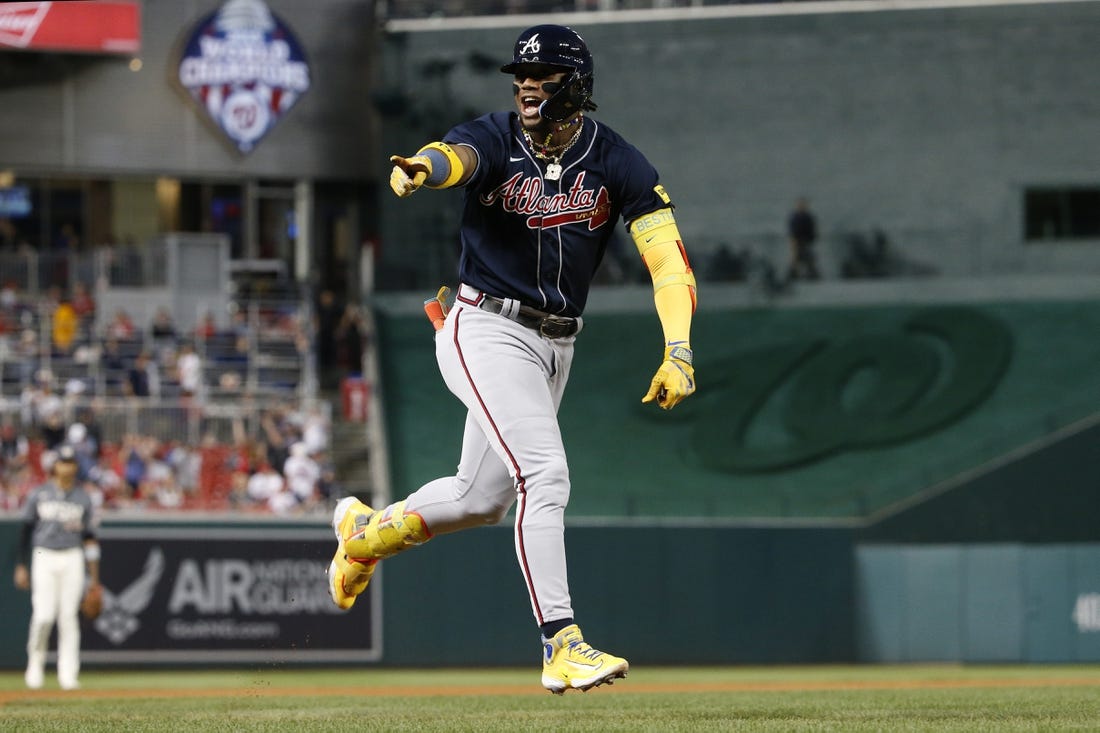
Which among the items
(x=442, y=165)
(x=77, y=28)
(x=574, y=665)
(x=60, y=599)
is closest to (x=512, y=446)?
(x=574, y=665)

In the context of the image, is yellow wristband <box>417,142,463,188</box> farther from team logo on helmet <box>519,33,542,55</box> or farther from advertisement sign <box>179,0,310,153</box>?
advertisement sign <box>179,0,310,153</box>

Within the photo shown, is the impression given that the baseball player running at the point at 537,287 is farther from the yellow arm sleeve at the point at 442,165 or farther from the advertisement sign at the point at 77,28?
the advertisement sign at the point at 77,28

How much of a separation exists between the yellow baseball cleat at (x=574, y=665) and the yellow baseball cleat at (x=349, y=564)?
4.55ft

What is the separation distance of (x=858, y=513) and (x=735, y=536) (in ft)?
7.92

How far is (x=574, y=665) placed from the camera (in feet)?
20.7

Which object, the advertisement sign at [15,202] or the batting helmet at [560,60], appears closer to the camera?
the batting helmet at [560,60]

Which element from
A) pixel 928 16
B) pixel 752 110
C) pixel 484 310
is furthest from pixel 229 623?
pixel 928 16

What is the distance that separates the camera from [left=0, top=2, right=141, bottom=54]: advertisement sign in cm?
2745

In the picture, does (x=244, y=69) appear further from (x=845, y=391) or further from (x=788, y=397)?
(x=845, y=391)

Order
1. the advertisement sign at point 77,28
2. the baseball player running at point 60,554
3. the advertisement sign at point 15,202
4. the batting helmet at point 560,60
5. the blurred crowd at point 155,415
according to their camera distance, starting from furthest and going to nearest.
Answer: the advertisement sign at point 15,202 < the advertisement sign at point 77,28 < the blurred crowd at point 155,415 < the baseball player running at point 60,554 < the batting helmet at point 560,60

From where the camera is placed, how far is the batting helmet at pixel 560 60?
21.7ft

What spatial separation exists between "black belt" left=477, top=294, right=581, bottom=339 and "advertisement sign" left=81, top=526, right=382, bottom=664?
11594 millimetres

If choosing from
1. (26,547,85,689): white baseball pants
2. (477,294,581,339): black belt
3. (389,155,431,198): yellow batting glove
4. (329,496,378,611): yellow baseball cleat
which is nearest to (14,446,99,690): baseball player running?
(26,547,85,689): white baseball pants

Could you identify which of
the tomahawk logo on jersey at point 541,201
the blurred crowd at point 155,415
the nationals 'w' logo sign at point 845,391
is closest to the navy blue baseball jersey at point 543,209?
the tomahawk logo on jersey at point 541,201
